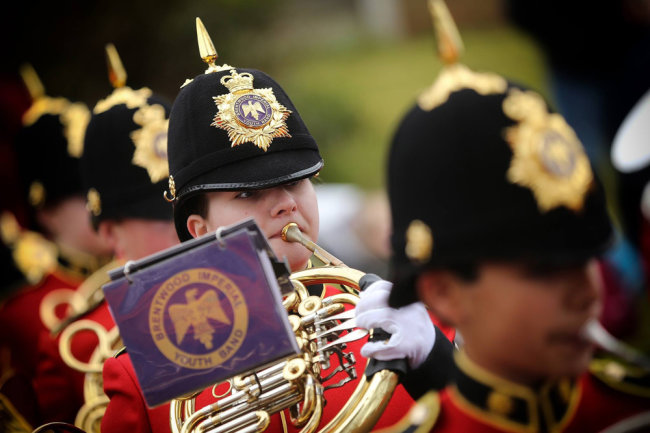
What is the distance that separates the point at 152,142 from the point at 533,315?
2.51 metres

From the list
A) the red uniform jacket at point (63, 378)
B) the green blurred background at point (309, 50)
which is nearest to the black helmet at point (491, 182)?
the red uniform jacket at point (63, 378)

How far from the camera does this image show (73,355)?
4289 mm

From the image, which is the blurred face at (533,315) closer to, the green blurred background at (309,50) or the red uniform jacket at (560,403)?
the red uniform jacket at (560,403)

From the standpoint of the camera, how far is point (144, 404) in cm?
301

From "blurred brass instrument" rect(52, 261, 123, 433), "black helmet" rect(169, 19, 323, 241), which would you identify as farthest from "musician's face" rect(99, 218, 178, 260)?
"black helmet" rect(169, 19, 323, 241)

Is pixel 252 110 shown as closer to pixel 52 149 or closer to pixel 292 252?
pixel 292 252

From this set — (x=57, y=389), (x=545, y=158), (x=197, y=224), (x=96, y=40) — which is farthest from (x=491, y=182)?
(x=96, y=40)

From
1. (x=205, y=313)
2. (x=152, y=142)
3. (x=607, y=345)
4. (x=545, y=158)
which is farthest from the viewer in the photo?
(x=152, y=142)

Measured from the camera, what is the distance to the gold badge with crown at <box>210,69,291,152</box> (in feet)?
9.32

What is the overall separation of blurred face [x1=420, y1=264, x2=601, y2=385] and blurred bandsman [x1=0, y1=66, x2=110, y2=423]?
3.85m

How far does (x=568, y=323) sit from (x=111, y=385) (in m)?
1.84

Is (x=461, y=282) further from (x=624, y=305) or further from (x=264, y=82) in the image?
(x=624, y=305)

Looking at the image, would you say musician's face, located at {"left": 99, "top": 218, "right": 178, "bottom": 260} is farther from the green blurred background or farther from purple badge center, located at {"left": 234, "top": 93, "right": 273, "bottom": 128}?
the green blurred background

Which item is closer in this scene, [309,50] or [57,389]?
[57,389]
